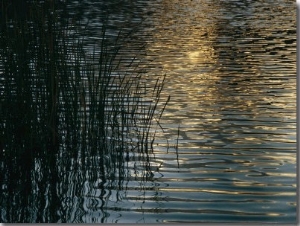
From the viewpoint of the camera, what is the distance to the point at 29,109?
17.7 ft

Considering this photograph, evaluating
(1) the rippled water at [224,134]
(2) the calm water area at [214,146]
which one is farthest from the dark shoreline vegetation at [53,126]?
(1) the rippled water at [224,134]

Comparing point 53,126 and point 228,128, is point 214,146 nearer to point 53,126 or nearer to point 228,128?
point 228,128

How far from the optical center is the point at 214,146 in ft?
19.6

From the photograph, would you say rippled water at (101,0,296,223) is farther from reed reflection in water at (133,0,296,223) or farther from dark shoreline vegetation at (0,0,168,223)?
dark shoreline vegetation at (0,0,168,223)

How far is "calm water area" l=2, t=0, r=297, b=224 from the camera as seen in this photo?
4.62 metres

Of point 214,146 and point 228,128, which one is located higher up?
point 214,146

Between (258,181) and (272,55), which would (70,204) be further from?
(272,55)

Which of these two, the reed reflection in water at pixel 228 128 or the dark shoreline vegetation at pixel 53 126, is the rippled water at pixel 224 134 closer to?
the reed reflection in water at pixel 228 128

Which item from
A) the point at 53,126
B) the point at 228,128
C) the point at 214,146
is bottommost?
the point at 228,128

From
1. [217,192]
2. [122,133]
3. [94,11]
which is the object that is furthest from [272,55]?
[94,11]

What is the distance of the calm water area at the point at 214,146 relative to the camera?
15.2 feet

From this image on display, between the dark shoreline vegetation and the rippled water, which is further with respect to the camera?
the dark shoreline vegetation

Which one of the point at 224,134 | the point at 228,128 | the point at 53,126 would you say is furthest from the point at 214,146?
the point at 53,126

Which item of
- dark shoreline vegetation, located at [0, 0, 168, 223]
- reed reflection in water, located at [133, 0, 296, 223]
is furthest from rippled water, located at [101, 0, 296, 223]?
dark shoreline vegetation, located at [0, 0, 168, 223]
